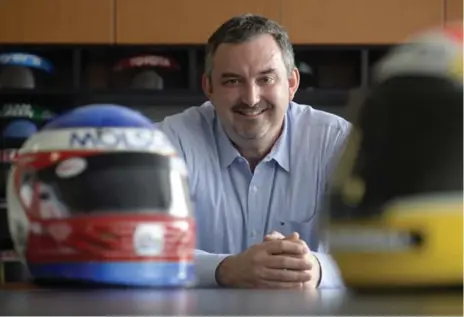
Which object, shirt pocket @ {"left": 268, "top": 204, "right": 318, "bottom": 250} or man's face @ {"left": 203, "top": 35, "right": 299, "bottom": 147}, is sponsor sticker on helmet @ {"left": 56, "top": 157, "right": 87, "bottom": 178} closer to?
shirt pocket @ {"left": 268, "top": 204, "right": 318, "bottom": 250}

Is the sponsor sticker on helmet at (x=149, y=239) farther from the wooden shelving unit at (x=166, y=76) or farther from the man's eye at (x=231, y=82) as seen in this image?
the wooden shelving unit at (x=166, y=76)

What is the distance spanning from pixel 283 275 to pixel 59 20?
2.13 metres


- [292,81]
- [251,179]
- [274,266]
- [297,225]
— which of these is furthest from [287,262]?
[292,81]

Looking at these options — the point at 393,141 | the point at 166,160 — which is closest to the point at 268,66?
the point at 166,160

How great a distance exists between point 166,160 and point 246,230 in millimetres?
1064

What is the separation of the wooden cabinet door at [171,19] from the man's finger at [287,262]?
1957mm

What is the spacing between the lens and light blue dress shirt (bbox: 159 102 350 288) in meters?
1.66

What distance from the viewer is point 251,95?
179 cm

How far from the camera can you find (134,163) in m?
0.61

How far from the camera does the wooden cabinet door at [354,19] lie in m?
3.11

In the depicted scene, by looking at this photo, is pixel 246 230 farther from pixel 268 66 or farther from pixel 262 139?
pixel 268 66

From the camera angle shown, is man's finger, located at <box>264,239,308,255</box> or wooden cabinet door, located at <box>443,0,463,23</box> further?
wooden cabinet door, located at <box>443,0,463,23</box>

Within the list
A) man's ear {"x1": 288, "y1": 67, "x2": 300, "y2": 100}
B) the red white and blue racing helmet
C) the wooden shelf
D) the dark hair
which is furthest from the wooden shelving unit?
the red white and blue racing helmet

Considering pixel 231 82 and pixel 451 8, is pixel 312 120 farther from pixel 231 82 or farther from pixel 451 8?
pixel 451 8
